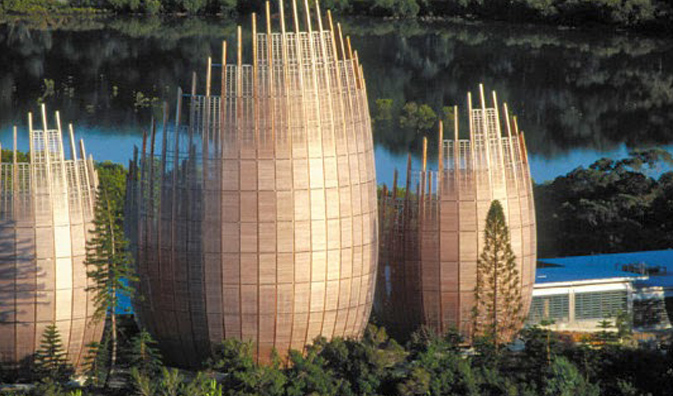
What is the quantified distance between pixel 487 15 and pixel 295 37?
38.3 meters

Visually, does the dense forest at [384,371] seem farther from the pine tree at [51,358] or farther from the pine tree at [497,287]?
the pine tree at [497,287]

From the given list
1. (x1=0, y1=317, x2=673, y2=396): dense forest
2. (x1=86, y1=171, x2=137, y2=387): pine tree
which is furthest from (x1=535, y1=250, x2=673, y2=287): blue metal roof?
(x1=86, y1=171, x2=137, y2=387): pine tree

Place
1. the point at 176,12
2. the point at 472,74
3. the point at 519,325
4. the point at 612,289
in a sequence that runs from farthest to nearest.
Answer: the point at 176,12 → the point at 472,74 → the point at 612,289 → the point at 519,325

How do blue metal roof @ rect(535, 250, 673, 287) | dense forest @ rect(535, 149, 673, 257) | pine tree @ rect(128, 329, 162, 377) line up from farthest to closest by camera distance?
dense forest @ rect(535, 149, 673, 257) → blue metal roof @ rect(535, 250, 673, 287) → pine tree @ rect(128, 329, 162, 377)

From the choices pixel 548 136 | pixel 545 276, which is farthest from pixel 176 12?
pixel 545 276

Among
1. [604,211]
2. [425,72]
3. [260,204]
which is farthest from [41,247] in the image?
[425,72]

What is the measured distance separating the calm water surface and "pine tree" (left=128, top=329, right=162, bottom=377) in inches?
1003

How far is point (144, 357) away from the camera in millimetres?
28812

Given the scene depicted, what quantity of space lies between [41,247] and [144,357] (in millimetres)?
2322

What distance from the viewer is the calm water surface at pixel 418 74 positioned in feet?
190

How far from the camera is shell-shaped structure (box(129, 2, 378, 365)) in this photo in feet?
93.4

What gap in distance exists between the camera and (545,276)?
1330 inches

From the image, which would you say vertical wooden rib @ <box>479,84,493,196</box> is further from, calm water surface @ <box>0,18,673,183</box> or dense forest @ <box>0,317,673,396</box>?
calm water surface @ <box>0,18,673,183</box>

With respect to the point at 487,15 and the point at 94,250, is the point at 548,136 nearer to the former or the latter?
the point at 487,15
